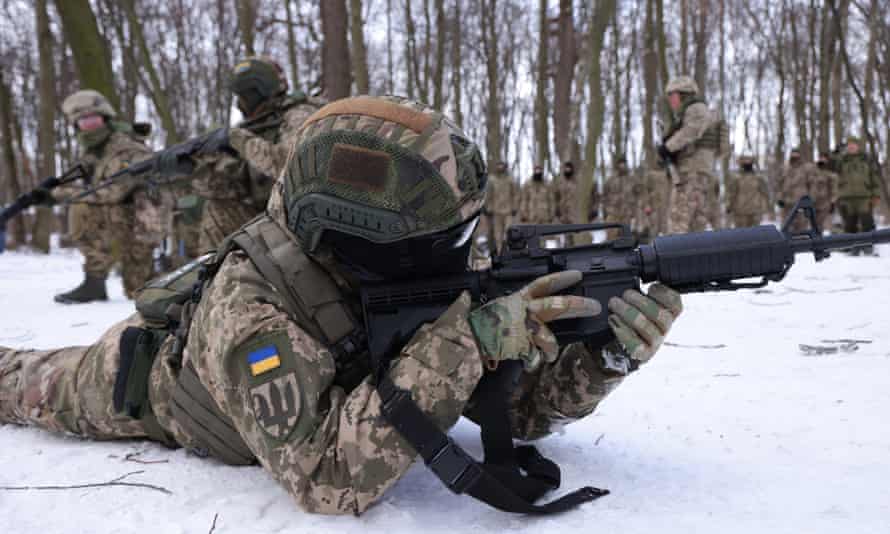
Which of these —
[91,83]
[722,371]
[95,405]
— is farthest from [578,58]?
[95,405]

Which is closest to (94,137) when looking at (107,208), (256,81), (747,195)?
(107,208)

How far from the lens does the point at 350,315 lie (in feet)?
6.02

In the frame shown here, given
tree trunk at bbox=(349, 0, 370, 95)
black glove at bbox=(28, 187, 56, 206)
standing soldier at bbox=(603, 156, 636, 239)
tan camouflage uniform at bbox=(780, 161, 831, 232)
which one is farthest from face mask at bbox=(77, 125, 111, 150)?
tan camouflage uniform at bbox=(780, 161, 831, 232)

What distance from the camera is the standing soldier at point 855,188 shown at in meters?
11.1

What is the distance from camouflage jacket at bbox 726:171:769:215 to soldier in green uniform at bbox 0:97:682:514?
1303 cm

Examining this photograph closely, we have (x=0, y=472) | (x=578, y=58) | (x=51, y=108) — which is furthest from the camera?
(x=578, y=58)

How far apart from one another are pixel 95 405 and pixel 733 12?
24569 millimetres

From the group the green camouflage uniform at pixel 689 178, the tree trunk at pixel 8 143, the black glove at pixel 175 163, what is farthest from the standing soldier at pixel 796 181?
the tree trunk at pixel 8 143

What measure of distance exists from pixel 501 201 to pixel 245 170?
1142 centimetres

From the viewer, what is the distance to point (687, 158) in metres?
8.00

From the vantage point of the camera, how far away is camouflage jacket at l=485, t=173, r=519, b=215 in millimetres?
16423

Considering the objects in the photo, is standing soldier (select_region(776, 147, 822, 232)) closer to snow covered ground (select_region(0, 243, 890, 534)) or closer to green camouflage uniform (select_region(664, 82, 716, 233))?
green camouflage uniform (select_region(664, 82, 716, 233))

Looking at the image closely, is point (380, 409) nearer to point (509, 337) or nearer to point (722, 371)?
point (509, 337)

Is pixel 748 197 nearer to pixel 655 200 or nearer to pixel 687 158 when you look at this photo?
pixel 655 200
